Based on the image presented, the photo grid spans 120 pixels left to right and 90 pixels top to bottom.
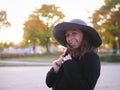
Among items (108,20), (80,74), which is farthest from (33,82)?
(108,20)

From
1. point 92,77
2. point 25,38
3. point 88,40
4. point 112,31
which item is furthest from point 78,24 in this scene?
point 25,38

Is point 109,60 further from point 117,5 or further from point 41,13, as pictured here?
point 41,13

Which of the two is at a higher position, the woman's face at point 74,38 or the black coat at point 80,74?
the woman's face at point 74,38

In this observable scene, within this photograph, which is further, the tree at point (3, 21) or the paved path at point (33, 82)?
the tree at point (3, 21)

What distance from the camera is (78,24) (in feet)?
10.4

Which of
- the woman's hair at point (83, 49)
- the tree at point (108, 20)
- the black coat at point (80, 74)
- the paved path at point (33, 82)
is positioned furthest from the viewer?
the tree at point (108, 20)

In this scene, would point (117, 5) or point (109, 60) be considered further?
point (117, 5)

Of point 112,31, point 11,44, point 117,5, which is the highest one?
point 117,5

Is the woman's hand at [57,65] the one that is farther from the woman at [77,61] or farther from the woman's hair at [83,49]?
the woman's hair at [83,49]

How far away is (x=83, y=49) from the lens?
315 cm

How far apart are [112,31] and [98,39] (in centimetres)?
5057

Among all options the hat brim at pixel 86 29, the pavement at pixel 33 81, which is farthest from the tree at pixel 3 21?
the hat brim at pixel 86 29

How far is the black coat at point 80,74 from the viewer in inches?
118

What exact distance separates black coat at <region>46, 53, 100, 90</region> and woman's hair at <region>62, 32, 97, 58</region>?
2.0 inches
